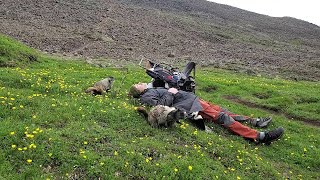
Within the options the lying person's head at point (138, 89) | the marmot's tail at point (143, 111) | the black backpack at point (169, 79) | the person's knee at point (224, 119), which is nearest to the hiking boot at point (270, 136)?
the person's knee at point (224, 119)

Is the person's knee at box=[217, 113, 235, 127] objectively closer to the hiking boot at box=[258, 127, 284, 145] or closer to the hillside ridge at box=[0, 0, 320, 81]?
the hiking boot at box=[258, 127, 284, 145]

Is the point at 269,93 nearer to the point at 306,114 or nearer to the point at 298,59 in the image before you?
the point at 306,114

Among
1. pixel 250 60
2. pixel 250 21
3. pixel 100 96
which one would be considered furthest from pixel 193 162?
pixel 250 21

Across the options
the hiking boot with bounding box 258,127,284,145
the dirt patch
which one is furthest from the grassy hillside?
the dirt patch

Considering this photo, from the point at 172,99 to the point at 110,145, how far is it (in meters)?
4.62

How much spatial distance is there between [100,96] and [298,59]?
47.1 m

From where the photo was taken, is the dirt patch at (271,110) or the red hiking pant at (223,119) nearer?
the red hiking pant at (223,119)

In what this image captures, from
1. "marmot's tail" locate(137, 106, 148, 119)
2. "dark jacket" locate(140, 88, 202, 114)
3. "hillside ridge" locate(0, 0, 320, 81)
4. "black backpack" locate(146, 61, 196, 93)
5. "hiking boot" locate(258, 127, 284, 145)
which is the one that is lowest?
"hillside ridge" locate(0, 0, 320, 81)

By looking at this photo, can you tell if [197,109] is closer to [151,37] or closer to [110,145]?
[110,145]

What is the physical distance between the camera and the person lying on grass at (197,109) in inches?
593

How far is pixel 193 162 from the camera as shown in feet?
36.8

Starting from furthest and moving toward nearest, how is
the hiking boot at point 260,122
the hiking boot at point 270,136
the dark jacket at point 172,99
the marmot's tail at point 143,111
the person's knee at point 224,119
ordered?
the hiking boot at point 260,122, the person's knee at point 224,119, the hiking boot at point 270,136, the dark jacket at point 172,99, the marmot's tail at point 143,111

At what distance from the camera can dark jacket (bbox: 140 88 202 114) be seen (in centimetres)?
1502

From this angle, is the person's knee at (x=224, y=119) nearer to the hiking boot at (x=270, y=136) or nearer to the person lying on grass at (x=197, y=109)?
the person lying on grass at (x=197, y=109)
